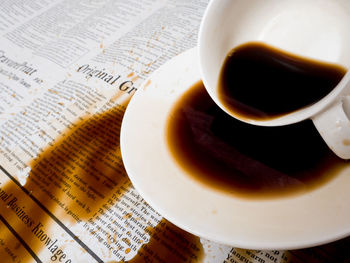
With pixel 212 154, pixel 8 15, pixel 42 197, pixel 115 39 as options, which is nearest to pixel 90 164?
pixel 42 197

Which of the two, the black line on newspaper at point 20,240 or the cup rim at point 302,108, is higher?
the cup rim at point 302,108

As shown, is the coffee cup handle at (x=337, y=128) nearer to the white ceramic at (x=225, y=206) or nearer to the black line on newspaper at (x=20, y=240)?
the white ceramic at (x=225, y=206)

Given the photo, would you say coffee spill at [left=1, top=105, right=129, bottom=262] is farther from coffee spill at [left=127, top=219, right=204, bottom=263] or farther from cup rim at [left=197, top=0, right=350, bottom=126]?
cup rim at [left=197, top=0, right=350, bottom=126]

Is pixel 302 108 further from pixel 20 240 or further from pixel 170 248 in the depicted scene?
pixel 20 240

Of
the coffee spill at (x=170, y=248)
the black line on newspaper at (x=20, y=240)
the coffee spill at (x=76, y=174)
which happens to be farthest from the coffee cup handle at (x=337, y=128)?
the black line on newspaper at (x=20, y=240)

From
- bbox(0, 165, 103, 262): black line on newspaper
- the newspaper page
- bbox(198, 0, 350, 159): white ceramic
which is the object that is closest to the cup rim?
bbox(198, 0, 350, 159): white ceramic

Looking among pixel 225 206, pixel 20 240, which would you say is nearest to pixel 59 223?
pixel 20 240
